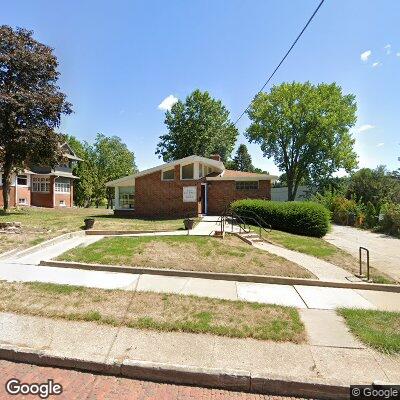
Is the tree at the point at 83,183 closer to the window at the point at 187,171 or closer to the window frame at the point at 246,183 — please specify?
the window at the point at 187,171

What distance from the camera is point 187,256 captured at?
397 inches

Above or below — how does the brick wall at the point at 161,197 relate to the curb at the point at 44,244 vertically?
above

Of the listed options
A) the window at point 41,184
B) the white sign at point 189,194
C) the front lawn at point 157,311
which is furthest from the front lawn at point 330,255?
the window at point 41,184

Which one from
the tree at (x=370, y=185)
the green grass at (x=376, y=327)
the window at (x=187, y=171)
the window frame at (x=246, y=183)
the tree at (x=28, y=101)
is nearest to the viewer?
the green grass at (x=376, y=327)

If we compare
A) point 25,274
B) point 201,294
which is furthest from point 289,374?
point 25,274

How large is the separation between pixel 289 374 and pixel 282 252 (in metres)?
7.96

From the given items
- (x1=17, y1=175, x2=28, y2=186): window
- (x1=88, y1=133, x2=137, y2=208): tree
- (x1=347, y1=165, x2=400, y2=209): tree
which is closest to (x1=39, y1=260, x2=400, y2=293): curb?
(x1=17, y1=175, x2=28, y2=186): window

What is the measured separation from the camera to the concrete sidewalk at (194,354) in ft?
13.2

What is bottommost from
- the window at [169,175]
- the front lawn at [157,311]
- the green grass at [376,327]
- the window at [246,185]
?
the green grass at [376,327]

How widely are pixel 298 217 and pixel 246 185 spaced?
8520 millimetres

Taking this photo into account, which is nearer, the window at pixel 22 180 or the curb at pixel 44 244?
the curb at pixel 44 244

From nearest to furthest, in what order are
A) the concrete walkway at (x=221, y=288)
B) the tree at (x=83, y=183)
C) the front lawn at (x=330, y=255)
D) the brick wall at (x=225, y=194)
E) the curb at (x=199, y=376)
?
the curb at (x=199, y=376) → the concrete walkway at (x=221, y=288) → the front lawn at (x=330, y=255) → the brick wall at (x=225, y=194) → the tree at (x=83, y=183)

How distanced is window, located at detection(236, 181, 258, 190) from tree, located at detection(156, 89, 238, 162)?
69.4 feet

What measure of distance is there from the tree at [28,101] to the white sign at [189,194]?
1005 centimetres
